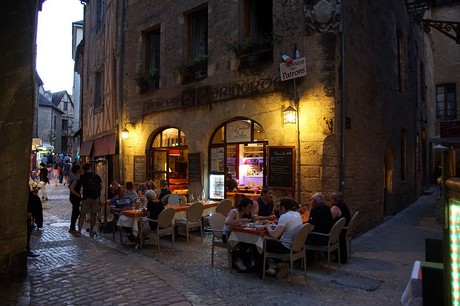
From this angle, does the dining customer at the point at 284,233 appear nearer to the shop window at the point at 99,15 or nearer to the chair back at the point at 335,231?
the chair back at the point at 335,231

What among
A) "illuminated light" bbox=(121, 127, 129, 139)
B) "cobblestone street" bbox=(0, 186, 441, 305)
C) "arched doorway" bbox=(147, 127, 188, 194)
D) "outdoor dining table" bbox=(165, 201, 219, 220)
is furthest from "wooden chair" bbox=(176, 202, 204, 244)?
"illuminated light" bbox=(121, 127, 129, 139)

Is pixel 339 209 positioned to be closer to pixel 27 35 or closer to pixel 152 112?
pixel 27 35

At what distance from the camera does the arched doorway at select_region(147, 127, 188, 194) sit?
10672mm

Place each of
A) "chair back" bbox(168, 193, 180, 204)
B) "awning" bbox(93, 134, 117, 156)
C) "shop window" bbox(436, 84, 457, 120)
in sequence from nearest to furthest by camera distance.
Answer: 1. "chair back" bbox(168, 193, 180, 204)
2. "awning" bbox(93, 134, 117, 156)
3. "shop window" bbox(436, 84, 457, 120)

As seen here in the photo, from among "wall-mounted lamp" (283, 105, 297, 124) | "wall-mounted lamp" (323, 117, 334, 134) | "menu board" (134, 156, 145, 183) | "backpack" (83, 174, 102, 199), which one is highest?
"wall-mounted lamp" (283, 105, 297, 124)

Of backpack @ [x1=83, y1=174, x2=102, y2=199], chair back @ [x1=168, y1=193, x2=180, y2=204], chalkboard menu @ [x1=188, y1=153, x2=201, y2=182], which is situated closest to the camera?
backpack @ [x1=83, y1=174, x2=102, y2=199]

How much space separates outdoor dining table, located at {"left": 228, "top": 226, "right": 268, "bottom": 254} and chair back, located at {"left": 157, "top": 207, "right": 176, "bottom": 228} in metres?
1.64

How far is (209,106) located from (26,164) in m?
4.89

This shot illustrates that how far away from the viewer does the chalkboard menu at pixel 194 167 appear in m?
9.36

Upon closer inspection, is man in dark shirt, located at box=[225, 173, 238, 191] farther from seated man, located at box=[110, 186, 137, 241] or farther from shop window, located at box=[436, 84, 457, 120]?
shop window, located at box=[436, 84, 457, 120]

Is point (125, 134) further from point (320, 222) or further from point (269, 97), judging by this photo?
point (320, 222)

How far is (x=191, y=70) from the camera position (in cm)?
983

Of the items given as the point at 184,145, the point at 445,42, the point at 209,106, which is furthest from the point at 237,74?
the point at 445,42

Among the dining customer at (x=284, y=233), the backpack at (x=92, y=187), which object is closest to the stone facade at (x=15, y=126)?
the backpack at (x=92, y=187)
